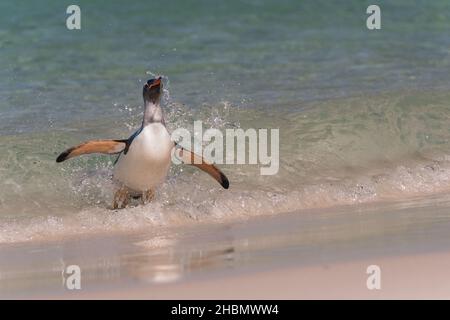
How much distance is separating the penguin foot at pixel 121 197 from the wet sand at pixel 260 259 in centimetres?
66

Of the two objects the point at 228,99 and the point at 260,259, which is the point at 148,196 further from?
the point at 228,99

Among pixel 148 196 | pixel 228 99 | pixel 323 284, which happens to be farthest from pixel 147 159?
pixel 228 99

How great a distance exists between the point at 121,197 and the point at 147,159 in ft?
1.20

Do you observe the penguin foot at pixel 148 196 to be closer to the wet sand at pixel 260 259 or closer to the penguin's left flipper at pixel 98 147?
the penguin's left flipper at pixel 98 147

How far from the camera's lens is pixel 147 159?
7379mm

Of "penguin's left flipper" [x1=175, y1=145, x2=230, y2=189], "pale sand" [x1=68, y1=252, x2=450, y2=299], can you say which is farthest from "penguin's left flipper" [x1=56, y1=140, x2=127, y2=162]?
"pale sand" [x1=68, y1=252, x2=450, y2=299]

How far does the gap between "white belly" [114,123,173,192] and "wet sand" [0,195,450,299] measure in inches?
25.4

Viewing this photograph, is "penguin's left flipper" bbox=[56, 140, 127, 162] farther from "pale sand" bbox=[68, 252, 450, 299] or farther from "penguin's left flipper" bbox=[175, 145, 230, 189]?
"pale sand" bbox=[68, 252, 450, 299]

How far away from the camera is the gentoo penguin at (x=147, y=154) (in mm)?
7363

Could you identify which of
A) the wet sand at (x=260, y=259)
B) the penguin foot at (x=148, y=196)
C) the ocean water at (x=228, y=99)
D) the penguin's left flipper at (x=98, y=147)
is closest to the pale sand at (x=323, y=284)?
the wet sand at (x=260, y=259)
